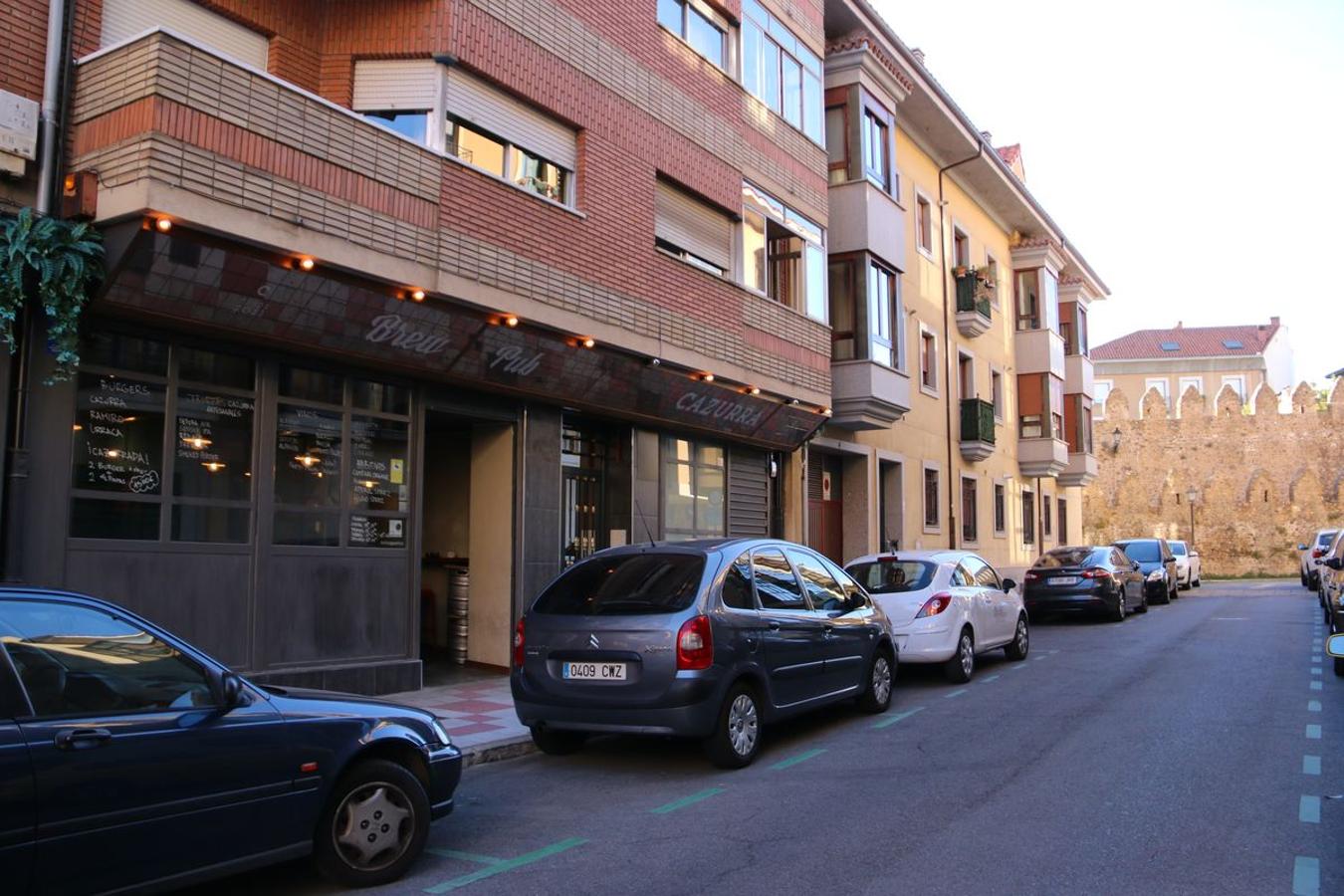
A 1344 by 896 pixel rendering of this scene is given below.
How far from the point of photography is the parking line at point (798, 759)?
8.16 metres

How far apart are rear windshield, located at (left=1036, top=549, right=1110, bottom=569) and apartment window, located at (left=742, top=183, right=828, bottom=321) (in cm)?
713

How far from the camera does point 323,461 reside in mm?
10422

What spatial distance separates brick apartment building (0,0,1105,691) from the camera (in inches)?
334

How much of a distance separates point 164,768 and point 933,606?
9.33 m

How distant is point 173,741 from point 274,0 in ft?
27.9

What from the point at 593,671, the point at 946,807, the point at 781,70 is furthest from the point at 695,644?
the point at 781,70

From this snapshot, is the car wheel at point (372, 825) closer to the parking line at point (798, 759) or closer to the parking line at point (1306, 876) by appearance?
the parking line at point (798, 759)

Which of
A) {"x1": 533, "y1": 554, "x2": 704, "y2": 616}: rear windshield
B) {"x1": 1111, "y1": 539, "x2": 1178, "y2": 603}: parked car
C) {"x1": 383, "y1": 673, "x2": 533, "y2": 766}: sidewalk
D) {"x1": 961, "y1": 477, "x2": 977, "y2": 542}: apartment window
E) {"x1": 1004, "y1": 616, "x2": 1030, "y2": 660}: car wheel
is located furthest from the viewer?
{"x1": 961, "y1": 477, "x2": 977, "y2": 542}: apartment window

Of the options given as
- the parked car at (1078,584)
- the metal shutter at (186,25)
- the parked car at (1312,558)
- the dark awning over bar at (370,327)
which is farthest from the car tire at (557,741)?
the parked car at (1312,558)

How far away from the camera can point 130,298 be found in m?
8.44

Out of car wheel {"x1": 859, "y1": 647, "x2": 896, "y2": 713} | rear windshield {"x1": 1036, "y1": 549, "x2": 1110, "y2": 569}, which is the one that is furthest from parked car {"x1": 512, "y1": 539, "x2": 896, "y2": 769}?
rear windshield {"x1": 1036, "y1": 549, "x2": 1110, "y2": 569}

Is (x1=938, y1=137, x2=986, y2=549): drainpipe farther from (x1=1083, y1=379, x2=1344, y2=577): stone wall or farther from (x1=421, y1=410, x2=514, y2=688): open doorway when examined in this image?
(x1=1083, y1=379, x2=1344, y2=577): stone wall

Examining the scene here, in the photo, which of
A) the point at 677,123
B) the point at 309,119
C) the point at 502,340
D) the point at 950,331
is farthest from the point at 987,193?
the point at 309,119

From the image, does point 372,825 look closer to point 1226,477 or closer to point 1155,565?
point 1155,565
